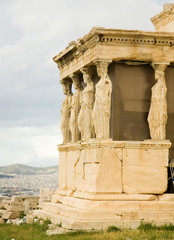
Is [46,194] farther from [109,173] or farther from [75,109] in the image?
[109,173]

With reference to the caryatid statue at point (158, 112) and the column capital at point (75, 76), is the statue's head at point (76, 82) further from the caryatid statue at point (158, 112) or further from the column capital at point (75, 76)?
the caryatid statue at point (158, 112)

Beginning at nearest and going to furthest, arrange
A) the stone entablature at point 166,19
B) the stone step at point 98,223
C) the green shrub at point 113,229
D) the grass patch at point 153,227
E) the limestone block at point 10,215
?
1. the green shrub at point 113,229
2. the grass patch at point 153,227
3. the stone step at point 98,223
4. the stone entablature at point 166,19
5. the limestone block at point 10,215

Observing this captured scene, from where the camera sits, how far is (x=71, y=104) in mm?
19312

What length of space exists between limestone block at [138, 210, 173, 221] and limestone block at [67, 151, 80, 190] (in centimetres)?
278

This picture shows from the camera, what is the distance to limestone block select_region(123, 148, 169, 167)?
1656 centimetres

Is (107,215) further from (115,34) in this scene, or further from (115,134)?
(115,34)

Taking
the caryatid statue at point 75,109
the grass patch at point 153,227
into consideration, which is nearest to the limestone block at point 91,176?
the grass patch at point 153,227

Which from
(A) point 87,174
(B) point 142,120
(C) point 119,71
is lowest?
(A) point 87,174

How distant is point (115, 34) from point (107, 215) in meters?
4.53

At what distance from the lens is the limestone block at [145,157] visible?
16562mm

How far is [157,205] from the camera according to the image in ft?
53.6

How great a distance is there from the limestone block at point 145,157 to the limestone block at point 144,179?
100mm

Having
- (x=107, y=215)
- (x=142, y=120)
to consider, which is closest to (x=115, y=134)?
(x=142, y=120)

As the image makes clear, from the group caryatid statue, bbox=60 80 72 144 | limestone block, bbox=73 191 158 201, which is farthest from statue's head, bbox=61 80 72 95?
limestone block, bbox=73 191 158 201
